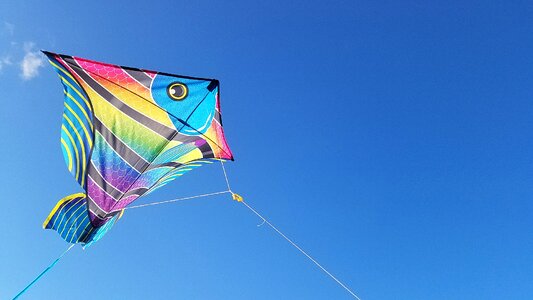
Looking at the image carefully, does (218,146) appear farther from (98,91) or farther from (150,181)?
(98,91)

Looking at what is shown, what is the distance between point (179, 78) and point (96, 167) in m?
1.93

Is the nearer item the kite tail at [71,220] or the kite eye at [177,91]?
the kite eye at [177,91]

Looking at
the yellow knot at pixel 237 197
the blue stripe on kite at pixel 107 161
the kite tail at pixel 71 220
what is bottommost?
the kite tail at pixel 71 220

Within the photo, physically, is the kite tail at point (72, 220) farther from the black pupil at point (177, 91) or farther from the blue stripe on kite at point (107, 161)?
the black pupil at point (177, 91)

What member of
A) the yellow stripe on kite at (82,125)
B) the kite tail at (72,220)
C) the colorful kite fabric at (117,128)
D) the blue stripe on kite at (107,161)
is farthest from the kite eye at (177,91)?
the kite tail at (72,220)

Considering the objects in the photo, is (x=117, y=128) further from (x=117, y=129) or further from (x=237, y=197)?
(x=237, y=197)

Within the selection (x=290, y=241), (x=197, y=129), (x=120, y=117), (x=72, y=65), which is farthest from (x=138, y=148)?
(x=290, y=241)

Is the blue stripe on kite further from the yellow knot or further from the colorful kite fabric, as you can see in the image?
the yellow knot

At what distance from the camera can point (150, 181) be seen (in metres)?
6.90

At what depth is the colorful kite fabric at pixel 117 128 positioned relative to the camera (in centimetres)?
596

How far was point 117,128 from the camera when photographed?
246 inches

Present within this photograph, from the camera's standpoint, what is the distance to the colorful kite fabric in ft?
19.6

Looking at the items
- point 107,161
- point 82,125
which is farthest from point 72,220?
point 82,125

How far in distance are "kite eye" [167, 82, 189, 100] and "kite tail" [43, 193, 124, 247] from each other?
2.23 meters
